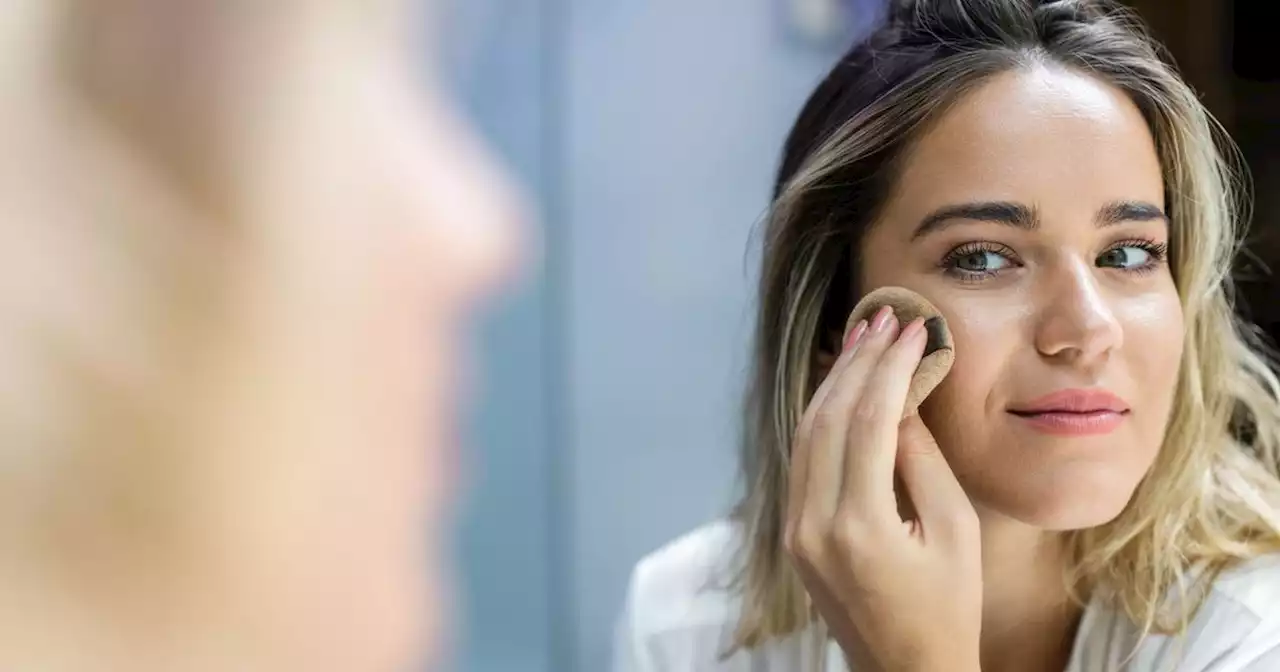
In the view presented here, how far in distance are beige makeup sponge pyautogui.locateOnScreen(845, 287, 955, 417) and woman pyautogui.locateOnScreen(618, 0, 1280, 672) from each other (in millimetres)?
13

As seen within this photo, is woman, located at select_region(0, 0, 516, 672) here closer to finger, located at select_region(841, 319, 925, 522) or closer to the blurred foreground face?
the blurred foreground face

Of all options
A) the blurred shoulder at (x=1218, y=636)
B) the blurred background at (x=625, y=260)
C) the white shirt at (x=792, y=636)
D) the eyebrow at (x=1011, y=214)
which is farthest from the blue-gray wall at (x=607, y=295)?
the blurred shoulder at (x=1218, y=636)

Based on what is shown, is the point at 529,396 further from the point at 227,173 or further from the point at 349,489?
the point at 227,173

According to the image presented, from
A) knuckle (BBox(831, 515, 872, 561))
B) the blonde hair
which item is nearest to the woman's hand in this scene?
knuckle (BBox(831, 515, 872, 561))

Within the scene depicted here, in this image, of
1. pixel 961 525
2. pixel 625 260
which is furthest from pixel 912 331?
pixel 625 260

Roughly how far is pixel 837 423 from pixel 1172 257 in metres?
0.29

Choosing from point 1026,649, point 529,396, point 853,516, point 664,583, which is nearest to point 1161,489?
point 1026,649

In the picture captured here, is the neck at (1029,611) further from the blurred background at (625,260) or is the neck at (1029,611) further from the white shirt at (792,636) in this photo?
the blurred background at (625,260)

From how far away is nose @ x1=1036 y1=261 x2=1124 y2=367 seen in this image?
626mm

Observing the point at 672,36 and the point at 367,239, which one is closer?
the point at 367,239

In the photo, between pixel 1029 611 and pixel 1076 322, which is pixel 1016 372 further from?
pixel 1029 611

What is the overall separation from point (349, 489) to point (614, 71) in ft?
1.64

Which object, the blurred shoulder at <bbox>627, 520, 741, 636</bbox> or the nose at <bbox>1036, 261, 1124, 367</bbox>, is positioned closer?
the nose at <bbox>1036, 261, 1124, 367</bbox>

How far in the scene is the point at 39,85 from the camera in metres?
0.52
